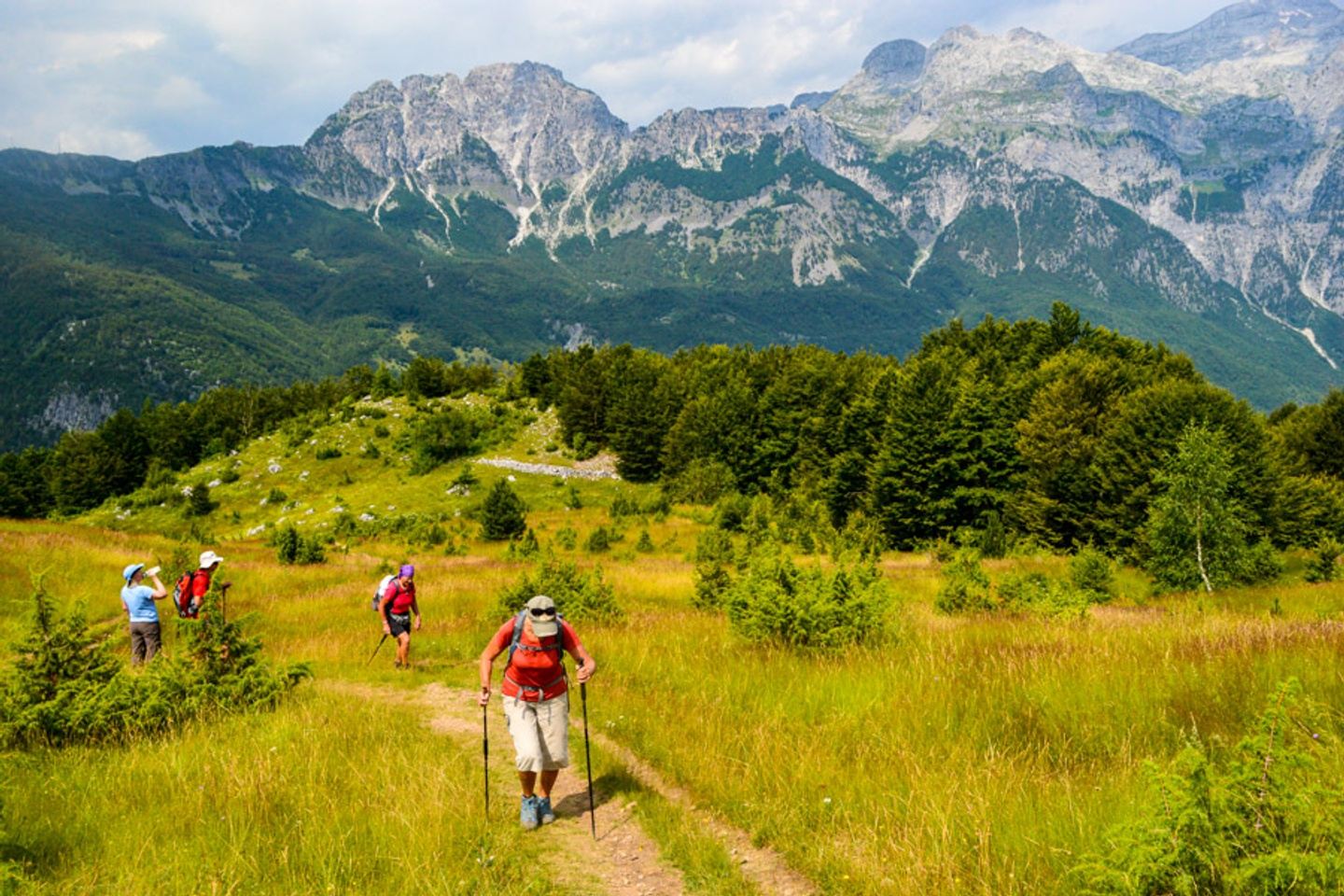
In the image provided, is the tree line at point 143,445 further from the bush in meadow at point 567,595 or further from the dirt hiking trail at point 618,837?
the dirt hiking trail at point 618,837

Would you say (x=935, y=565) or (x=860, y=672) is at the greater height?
(x=860, y=672)

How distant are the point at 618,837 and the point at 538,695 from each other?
57.3 inches

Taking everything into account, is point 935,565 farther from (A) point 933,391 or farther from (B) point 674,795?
(B) point 674,795

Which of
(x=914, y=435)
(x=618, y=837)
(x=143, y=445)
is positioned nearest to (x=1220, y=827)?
(x=618, y=837)

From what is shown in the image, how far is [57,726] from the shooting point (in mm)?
7250

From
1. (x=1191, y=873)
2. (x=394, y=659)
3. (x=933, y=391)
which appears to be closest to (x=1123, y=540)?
(x=933, y=391)

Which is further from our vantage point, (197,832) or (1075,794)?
(197,832)

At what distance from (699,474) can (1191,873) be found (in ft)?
190

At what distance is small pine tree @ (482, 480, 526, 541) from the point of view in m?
42.5

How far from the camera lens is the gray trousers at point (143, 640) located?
11734mm

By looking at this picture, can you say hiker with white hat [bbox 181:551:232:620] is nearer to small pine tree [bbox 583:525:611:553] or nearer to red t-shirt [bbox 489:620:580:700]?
red t-shirt [bbox 489:620:580:700]

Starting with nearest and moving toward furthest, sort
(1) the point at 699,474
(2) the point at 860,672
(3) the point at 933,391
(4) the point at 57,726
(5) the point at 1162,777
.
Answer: (5) the point at 1162,777
(4) the point at 57,726
(2) the point at 860,672
(3) the point at 933,391
(1) the point at 699,474

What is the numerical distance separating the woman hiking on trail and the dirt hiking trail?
38 cm

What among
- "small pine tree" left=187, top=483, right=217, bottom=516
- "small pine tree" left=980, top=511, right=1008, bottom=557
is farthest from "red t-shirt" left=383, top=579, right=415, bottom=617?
"small pine tree" left=187, top=483, right=217, bottom=516
